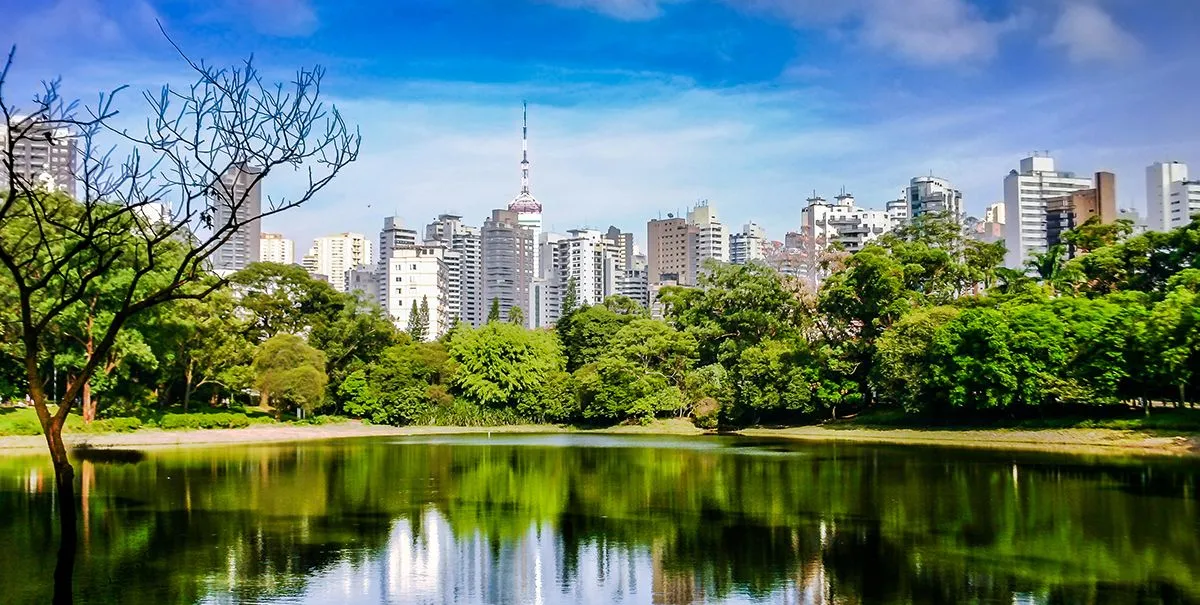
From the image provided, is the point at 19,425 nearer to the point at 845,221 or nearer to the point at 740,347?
the point at 740,347

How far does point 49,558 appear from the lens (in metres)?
16.9

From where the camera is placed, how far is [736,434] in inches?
2116

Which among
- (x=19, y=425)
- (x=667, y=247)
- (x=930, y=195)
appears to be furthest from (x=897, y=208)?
(x=19, y=425)

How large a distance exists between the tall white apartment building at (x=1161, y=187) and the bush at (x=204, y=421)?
123m

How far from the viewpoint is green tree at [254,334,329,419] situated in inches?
2183

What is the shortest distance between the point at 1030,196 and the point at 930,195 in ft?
50.2

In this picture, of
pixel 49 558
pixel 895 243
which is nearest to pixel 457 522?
pixel 49 558

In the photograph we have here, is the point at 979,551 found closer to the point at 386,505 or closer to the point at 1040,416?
the point at 386,505

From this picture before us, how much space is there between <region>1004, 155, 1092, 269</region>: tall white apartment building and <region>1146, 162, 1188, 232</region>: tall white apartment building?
842cm

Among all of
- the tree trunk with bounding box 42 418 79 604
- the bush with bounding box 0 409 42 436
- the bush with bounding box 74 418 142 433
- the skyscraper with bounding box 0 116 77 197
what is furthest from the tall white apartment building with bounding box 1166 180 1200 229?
the tree trunk with bounding box 42 418 79 604

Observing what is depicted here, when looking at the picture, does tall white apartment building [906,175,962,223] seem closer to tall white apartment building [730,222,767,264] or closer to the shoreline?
tall white apartment building [730,222,767,264]

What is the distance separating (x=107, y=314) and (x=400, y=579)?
31.9m

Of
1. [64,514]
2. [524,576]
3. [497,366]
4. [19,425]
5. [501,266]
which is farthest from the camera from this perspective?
[501,266]

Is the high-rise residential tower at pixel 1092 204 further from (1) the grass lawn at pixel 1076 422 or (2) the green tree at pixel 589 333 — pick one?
(1) the grass lawn at pixel 1076 422
